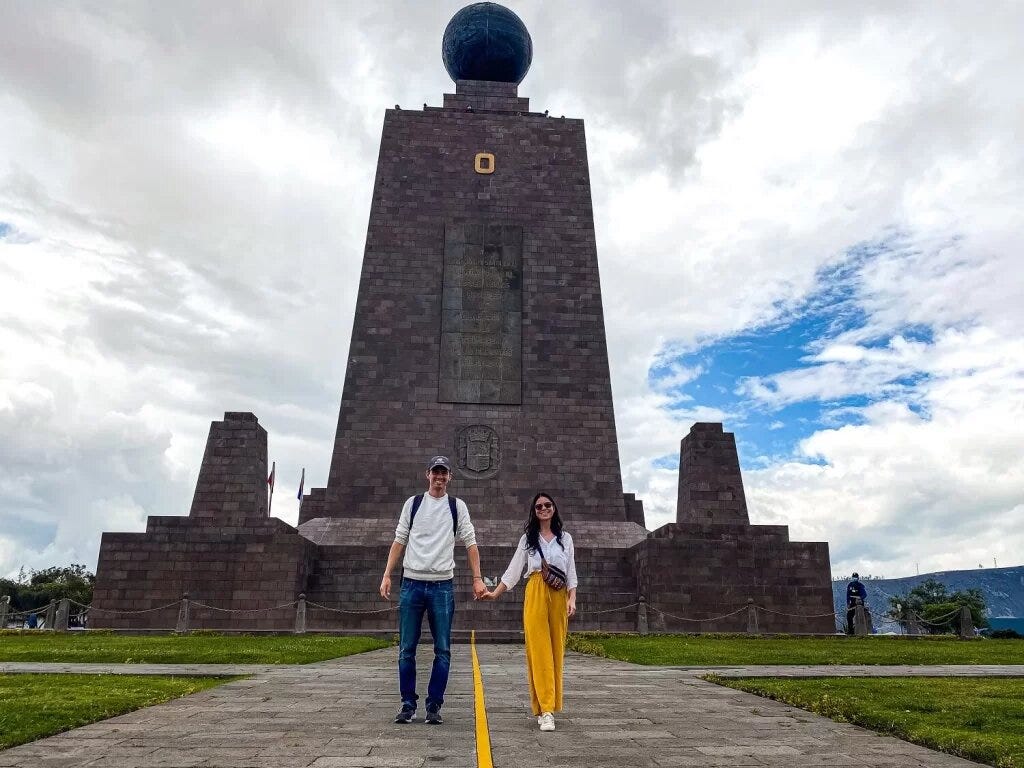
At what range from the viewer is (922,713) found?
6.22 metres

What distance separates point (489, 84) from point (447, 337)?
1184 cm

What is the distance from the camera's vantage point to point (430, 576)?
6.14 meters

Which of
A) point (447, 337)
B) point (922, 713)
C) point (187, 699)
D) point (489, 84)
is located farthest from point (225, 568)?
point (489, 84)

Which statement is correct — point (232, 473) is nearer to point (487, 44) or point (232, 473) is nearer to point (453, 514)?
point (453, 514)

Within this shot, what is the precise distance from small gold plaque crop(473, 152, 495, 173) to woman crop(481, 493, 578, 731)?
24.1 metres

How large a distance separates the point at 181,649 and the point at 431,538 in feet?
29.2

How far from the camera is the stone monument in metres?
20.3

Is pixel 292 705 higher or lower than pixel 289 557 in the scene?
lower

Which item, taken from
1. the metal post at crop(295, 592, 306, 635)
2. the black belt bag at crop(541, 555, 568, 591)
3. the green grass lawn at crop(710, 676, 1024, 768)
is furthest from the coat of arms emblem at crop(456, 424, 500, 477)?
the black belt bag at crop(541, 555, 568, 591)

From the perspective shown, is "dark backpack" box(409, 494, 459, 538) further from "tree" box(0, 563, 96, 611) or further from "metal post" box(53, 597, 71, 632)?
"tree" box(0, 563, 96, 611)

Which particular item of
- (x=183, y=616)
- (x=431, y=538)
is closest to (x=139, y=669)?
(x=431, y=538)

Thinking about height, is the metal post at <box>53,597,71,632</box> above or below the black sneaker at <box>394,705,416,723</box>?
above

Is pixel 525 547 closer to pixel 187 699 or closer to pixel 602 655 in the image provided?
pixel 187 699

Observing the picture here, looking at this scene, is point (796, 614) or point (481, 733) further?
point (796, 614)
